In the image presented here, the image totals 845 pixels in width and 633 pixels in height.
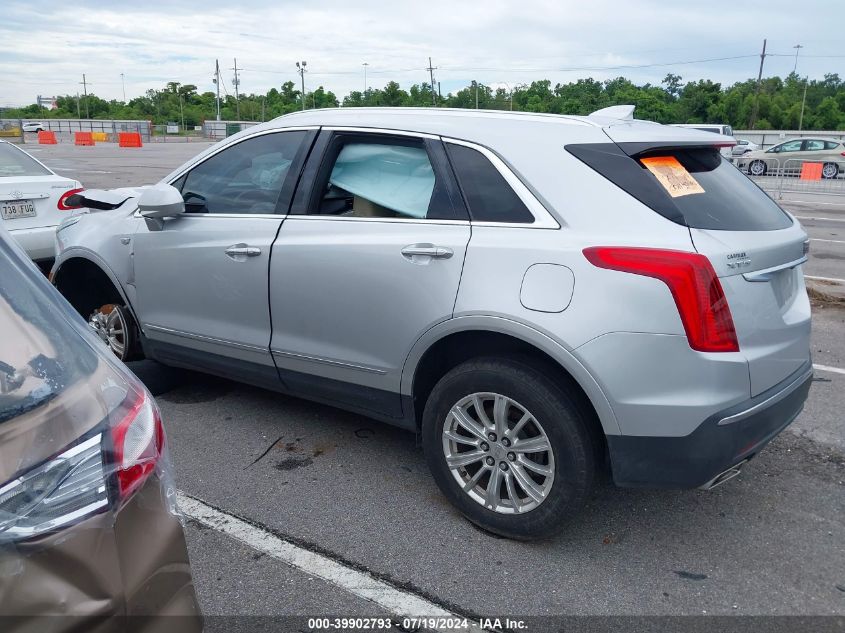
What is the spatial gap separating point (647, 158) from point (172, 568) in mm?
2462

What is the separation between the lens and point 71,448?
4.98ft

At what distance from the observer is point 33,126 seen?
217 ft

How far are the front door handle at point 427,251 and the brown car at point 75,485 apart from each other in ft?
5.34

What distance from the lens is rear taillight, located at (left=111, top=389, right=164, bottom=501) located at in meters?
1.61

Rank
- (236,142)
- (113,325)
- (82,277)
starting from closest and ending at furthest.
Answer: (236,142) → (113,325) → (82,277)

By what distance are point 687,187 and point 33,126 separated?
74314 millimetres

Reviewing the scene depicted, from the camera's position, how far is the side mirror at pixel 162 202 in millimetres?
4176

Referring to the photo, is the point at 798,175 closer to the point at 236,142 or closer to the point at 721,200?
the point at 721,200

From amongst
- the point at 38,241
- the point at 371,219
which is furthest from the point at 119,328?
the point at 38,241

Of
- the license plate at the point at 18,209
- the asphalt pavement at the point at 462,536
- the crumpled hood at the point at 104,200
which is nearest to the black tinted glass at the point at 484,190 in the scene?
the asphalt pavement at the point at 462,536

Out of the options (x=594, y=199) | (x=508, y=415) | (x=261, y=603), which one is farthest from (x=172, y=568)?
(x=594, y=199)

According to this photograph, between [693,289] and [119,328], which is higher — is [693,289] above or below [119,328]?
above

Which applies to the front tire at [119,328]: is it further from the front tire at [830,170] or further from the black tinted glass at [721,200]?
the front tire at [830,170]

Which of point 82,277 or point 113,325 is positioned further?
point 82,277
